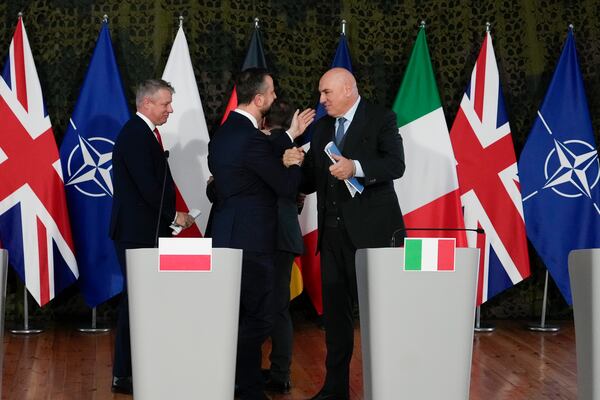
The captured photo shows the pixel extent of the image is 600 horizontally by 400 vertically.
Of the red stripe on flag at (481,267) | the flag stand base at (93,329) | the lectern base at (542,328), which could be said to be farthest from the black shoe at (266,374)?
the lectern base at (542,328)

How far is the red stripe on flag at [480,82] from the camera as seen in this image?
6129 millimetres

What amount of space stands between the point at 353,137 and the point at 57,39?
110 inches

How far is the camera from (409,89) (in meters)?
6.16

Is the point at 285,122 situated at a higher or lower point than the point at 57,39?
lower

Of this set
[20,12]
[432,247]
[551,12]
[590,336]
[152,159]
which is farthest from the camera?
[551,12]

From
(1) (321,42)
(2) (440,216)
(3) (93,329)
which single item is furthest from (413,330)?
(1) (321,42)

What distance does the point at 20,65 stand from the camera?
5.79 metres

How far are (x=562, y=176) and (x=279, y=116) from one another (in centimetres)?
251

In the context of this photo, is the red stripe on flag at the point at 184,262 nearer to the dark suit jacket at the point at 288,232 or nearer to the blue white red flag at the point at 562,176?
the dark suit jacket at the point at 288,232

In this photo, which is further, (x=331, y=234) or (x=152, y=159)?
(x=152, y=159)

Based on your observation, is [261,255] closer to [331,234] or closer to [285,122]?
[331,234]

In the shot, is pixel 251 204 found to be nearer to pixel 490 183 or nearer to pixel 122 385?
pixel 122 385

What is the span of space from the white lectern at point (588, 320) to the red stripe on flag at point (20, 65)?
12.3 ft

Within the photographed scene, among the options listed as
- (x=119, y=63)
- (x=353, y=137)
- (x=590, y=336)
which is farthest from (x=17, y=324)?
(x=590, y=336)
